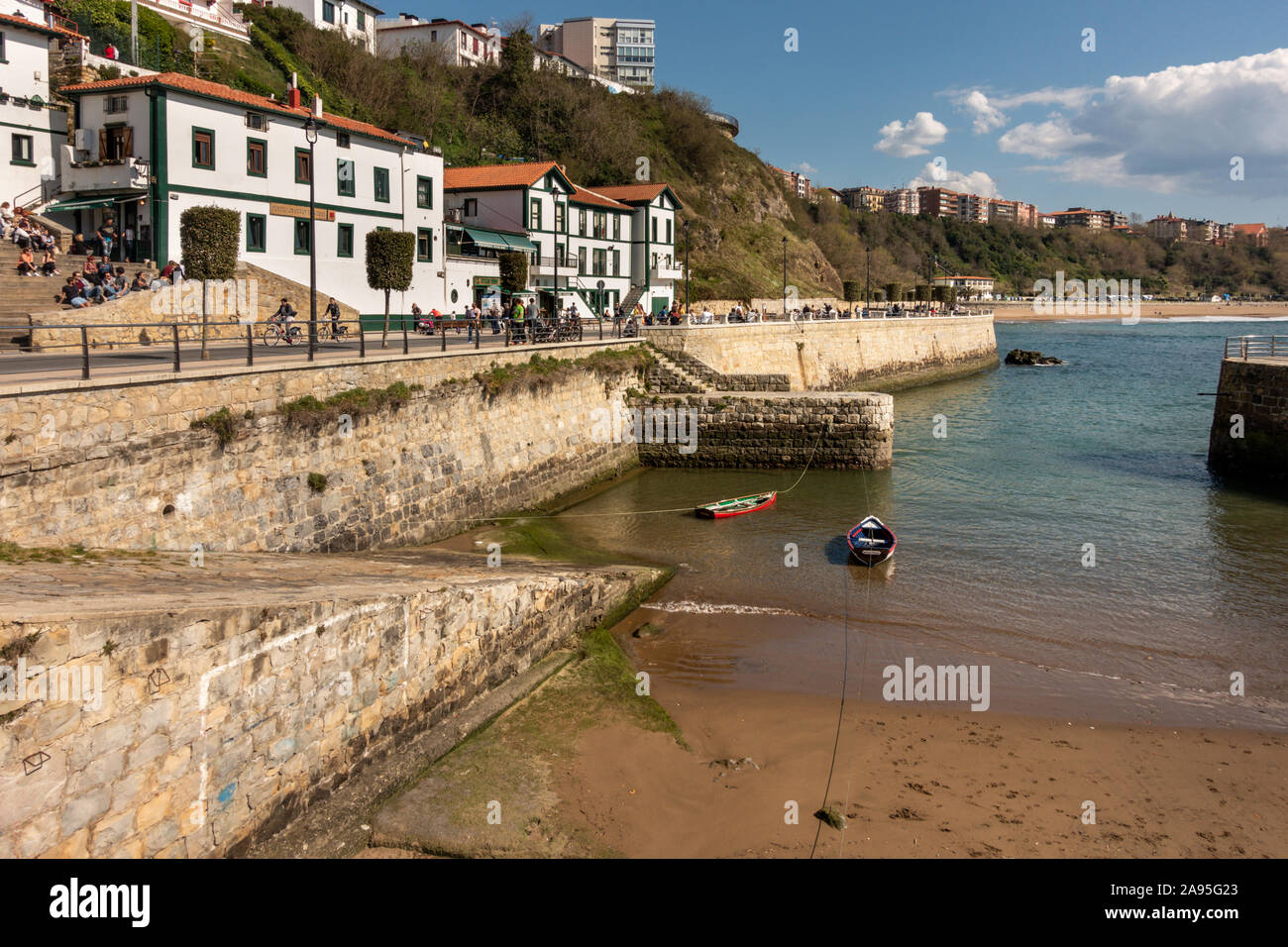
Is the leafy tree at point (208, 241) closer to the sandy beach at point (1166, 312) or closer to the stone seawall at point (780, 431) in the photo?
the stone seawall at point (780, 431)

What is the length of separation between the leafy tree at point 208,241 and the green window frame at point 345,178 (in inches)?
368

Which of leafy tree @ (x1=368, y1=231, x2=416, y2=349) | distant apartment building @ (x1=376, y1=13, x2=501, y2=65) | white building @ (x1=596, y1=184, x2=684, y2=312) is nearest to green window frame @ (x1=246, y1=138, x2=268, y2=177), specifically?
leafy tree @ (x1=368, y1=231, x2=416, y2=349)

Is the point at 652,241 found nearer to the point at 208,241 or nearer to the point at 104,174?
the point at 104,174

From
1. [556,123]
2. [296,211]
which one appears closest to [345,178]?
[296,211]

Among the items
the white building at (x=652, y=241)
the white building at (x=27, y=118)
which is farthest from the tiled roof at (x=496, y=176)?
the white building at (x=27, y=118)

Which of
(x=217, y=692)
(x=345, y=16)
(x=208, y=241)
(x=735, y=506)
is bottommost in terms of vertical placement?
(x=735, y=506)

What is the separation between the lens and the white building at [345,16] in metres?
67.8

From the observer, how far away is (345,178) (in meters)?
32.7

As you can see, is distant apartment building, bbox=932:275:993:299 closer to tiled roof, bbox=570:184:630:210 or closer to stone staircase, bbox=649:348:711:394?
tiled roof, bbox=570:184:630:210

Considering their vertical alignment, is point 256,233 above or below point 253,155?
below

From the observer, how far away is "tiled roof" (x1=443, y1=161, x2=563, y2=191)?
47344 millimetres

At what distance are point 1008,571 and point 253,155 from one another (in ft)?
83.1

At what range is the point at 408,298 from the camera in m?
36.2

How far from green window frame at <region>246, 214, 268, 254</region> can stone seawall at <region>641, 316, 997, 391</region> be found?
1297 centimetres
